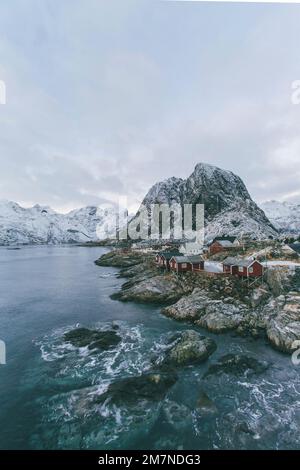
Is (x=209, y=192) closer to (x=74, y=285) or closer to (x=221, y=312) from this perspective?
(x=74, y=285)

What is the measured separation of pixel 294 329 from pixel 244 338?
5.82 m

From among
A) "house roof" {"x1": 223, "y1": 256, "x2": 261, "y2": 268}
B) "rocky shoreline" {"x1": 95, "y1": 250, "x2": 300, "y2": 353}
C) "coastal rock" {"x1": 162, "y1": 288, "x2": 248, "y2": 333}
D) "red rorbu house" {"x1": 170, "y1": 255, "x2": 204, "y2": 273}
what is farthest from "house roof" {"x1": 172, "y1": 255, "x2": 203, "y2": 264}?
"coastal rock" {"x1": 162, "y1": 288, "x2": 248, "y2": 333}

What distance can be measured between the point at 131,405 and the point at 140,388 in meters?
1.86

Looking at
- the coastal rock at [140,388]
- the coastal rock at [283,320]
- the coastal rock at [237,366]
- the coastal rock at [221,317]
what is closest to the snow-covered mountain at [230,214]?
the coastal rock at [283,320]

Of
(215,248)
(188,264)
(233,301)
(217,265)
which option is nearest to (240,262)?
(233,301)

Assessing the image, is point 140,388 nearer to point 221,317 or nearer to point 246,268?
point 221,317

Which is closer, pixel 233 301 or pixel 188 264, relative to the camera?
pixel 233 301

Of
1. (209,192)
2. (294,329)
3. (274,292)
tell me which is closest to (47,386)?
(294,329)

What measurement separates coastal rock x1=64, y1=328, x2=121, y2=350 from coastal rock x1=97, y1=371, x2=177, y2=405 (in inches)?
322

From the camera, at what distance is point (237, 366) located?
77.2 ft

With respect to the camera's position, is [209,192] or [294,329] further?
[209,192]

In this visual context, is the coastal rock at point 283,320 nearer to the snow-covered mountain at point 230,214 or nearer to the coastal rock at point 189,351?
the coastal rock at point 189,351

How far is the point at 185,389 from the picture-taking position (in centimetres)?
2036
